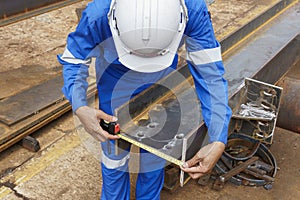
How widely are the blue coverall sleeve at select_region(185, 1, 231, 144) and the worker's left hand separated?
0.22ft

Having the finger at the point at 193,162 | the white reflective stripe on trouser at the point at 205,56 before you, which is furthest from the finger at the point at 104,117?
the white reflective stripe on trouser at the point at 205,56

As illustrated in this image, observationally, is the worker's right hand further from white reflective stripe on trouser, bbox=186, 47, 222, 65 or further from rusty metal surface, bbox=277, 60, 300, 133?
rusty metal surface, bbox=277, 60, 300, 133

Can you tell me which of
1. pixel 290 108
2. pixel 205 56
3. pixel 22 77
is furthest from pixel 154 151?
pixel 22 77

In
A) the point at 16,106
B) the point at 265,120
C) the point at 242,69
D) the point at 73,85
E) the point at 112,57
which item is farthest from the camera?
the point at 16,106

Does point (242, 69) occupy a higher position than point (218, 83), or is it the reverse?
point (218, 83)

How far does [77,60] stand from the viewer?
2246 millimetres

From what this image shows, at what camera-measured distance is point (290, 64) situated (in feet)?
13.1

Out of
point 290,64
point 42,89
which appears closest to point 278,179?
point 290,64

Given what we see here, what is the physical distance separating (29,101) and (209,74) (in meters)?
2.31

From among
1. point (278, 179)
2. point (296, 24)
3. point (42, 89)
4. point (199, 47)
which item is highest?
point (199, 47)

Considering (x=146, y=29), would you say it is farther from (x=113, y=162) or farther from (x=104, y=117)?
(x=113, y=162)

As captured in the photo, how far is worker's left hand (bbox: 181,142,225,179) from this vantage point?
220 cm

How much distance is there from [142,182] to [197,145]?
0.57 meters

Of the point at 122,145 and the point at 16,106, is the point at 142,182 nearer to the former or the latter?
the point at 122,145
